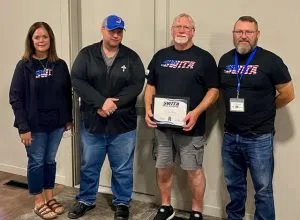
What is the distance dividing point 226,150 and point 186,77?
1.85 feet

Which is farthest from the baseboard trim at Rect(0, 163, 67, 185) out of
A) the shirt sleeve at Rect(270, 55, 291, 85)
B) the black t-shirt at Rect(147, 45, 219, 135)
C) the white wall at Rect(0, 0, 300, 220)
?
the shirt sleeve at Rect(270, 55, 291, 85)

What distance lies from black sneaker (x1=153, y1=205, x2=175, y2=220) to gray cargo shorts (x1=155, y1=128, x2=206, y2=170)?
1.19 ft

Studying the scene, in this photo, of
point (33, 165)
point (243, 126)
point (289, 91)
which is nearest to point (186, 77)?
point (243, 126)

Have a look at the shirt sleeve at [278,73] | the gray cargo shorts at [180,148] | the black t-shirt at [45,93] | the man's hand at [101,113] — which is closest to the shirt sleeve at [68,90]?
the black t-shirt at [45,93]

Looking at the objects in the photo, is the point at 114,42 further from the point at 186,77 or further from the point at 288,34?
the point at 288,34

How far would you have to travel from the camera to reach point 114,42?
2.72 m

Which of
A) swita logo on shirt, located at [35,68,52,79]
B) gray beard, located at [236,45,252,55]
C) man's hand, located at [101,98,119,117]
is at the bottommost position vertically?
man's hand, located at [101,98,119,117]

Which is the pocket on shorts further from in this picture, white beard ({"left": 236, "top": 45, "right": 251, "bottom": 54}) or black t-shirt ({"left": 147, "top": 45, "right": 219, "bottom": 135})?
white beard ({"left": 236, "top": 45, "right": 251, "bottom": 54})

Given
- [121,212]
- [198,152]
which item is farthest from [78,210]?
[198,152]

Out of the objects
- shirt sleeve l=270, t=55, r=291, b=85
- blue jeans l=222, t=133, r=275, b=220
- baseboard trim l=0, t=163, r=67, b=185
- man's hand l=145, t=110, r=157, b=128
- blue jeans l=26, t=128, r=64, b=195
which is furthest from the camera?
baseboard trim l=0, t=163, r=67, b=185

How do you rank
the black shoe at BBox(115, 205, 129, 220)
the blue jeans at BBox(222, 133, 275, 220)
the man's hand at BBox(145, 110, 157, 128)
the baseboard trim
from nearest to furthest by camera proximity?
the blue jeans at BBox(222, 133, 275, 220), the man's hand at BBox(145, 110, 157, 128), the black shoe at BBox(115, 205, 129, 220), the baseboard trim

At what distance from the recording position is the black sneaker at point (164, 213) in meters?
2.89

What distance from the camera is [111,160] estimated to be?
295 centimetres

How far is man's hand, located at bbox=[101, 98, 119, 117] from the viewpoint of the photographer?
8.74ft
